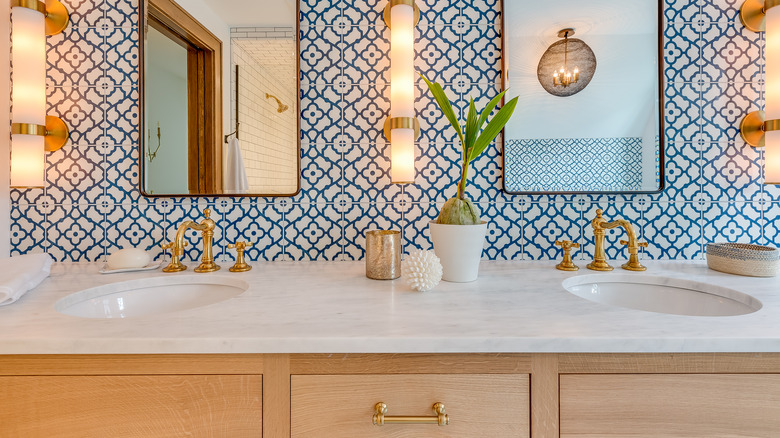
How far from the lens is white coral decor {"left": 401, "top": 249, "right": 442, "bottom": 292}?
90 cm

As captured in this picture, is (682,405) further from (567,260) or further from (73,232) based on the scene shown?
(73,232)

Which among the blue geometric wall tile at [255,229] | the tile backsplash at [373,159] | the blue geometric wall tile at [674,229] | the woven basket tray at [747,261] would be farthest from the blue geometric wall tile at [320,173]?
the woven basket tray at [747,261]

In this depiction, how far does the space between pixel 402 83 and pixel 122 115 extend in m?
0.99

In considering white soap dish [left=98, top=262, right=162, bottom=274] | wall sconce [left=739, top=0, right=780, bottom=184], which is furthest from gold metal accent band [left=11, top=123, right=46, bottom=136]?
wall sconce [left=739, top=0, right=780, bottom=184]

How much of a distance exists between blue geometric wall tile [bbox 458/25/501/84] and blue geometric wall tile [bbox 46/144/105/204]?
134 cm

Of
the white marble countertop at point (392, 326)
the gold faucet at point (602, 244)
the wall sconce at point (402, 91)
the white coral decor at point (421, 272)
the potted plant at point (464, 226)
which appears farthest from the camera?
the wall sconce at point (402, 91)

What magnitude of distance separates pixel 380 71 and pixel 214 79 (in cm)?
57

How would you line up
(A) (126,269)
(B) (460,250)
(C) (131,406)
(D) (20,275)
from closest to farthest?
Answer: (C) (131,406)
(D) (20,275)
(B) (460,250)
(A) (126,269)

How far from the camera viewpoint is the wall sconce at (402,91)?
48.2 inches

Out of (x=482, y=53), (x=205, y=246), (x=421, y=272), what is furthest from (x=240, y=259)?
(x=482, y=53)

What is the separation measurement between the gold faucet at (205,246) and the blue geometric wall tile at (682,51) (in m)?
1.64

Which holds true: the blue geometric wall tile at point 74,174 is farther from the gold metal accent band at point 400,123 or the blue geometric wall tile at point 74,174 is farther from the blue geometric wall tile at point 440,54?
the blue geometric wall tile at point 440,54

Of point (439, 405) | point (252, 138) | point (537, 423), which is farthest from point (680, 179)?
point (252, 138)

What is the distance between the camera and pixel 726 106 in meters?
1.26
